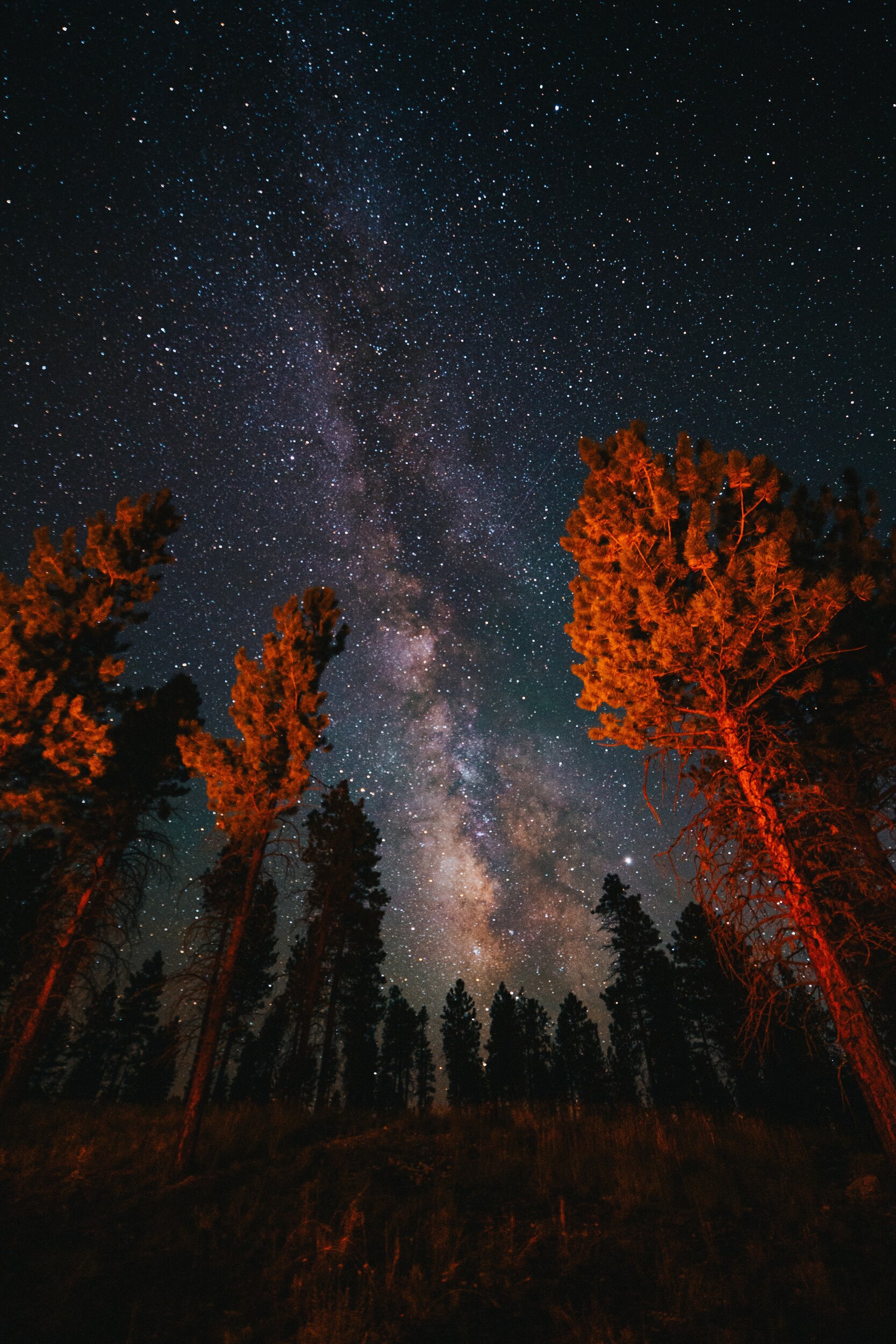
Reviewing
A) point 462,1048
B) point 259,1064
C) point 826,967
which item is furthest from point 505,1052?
point 826,967

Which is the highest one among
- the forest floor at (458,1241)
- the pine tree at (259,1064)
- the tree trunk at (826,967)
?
the pine tree at (259,1064)

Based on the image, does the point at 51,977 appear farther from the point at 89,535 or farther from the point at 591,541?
the point at 591,541

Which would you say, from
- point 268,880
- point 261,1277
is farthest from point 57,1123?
point 261,1277

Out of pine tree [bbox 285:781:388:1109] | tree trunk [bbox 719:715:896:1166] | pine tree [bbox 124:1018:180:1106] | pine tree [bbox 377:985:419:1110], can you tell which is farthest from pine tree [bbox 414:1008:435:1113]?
tree trunk [bbox 719:715:896:1166]

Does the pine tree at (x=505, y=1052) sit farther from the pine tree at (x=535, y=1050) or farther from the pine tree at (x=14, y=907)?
the pine tree at (x=14, y=907)

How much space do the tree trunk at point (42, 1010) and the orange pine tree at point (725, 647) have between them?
1208 centimetres

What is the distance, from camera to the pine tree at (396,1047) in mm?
53219

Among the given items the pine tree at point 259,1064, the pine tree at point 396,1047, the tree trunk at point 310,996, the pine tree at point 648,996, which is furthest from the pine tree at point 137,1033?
the pine tree at point 648,996

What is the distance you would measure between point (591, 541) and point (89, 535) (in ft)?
40.4

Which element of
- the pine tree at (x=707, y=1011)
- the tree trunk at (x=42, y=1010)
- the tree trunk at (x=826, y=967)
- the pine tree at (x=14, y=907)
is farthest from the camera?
the pine tree at (x=707, y=1011)

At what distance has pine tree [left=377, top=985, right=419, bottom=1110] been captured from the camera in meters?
53.2

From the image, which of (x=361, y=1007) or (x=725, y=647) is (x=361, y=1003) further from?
(x=725, y=647)

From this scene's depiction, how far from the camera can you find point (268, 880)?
11.2m

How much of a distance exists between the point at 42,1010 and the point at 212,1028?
470 cm
